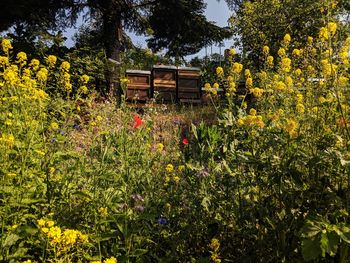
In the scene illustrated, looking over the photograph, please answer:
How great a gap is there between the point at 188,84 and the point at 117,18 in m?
2.80

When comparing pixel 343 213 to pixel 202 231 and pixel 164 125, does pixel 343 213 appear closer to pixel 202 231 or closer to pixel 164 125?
pixel 202 231

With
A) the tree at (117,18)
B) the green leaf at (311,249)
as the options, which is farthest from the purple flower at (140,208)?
the tree at (117,18)

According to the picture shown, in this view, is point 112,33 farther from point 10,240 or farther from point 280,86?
point 10,240

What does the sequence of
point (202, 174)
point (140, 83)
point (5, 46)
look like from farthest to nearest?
point (140, 83)
point (5, 46)
point (202, 174)

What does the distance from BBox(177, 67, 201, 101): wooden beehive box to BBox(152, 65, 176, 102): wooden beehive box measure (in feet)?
0.60

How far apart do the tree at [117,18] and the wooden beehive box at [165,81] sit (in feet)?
4.19

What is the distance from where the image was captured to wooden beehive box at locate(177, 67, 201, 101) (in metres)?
12.6

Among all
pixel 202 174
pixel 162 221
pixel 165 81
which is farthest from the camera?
pixel 165 81

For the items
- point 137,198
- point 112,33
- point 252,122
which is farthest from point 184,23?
point 252,122

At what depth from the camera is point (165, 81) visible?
40.7 ft

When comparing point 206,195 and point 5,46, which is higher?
point 5,46

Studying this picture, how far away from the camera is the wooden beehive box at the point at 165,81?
40.4 feet

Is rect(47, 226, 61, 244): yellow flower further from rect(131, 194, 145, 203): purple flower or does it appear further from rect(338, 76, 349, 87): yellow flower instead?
rect(338, 76, 349, 87): yellow flower

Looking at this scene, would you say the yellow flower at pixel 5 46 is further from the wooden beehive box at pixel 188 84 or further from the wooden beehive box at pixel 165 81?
the wooden beehive box at pixel 188 84
